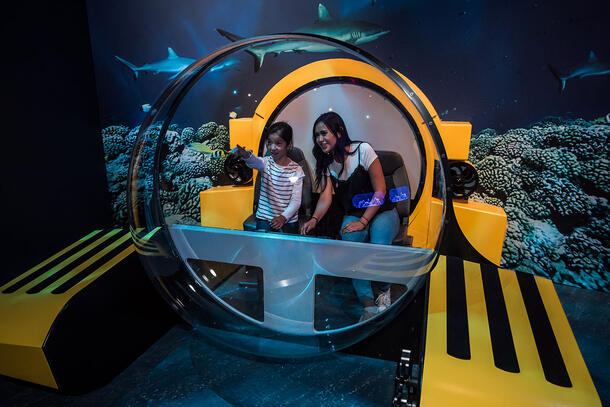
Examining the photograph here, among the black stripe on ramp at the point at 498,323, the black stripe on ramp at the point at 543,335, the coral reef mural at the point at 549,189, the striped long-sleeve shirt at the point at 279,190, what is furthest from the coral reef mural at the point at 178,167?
the black stripe on ramp at the point at 543,335

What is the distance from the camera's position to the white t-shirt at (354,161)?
3.00 ft

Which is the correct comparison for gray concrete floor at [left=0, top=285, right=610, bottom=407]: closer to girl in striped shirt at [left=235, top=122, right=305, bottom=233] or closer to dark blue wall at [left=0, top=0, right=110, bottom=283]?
girl in striped shirt at [left=235, top=122, right=305, bottom=233]

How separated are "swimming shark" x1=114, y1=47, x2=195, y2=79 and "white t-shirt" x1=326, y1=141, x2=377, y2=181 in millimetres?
1894

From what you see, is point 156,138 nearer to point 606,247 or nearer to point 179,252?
point 179,252

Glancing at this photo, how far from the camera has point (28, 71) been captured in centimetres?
191

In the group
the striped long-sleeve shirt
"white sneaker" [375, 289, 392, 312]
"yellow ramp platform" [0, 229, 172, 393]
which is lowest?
"yellow ramp platform" [0, 229, 172, 393]

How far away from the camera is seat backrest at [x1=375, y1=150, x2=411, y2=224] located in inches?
35.7

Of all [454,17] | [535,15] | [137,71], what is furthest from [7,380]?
[535,15]

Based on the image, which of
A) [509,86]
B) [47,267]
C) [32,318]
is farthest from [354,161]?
[509,86]

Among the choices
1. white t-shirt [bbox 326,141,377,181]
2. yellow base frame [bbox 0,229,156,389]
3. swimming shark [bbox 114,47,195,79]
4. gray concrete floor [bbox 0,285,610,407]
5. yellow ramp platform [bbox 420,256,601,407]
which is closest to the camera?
yellow ramp platform [bbox 420,256,601,407]

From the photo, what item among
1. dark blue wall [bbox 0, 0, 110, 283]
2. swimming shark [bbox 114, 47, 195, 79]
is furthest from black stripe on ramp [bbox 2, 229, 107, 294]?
swimming shark [bbox 114, 47, 195, 79]

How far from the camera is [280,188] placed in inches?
42.0

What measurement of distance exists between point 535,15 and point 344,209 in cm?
164

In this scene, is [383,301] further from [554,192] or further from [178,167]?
[554,192]
